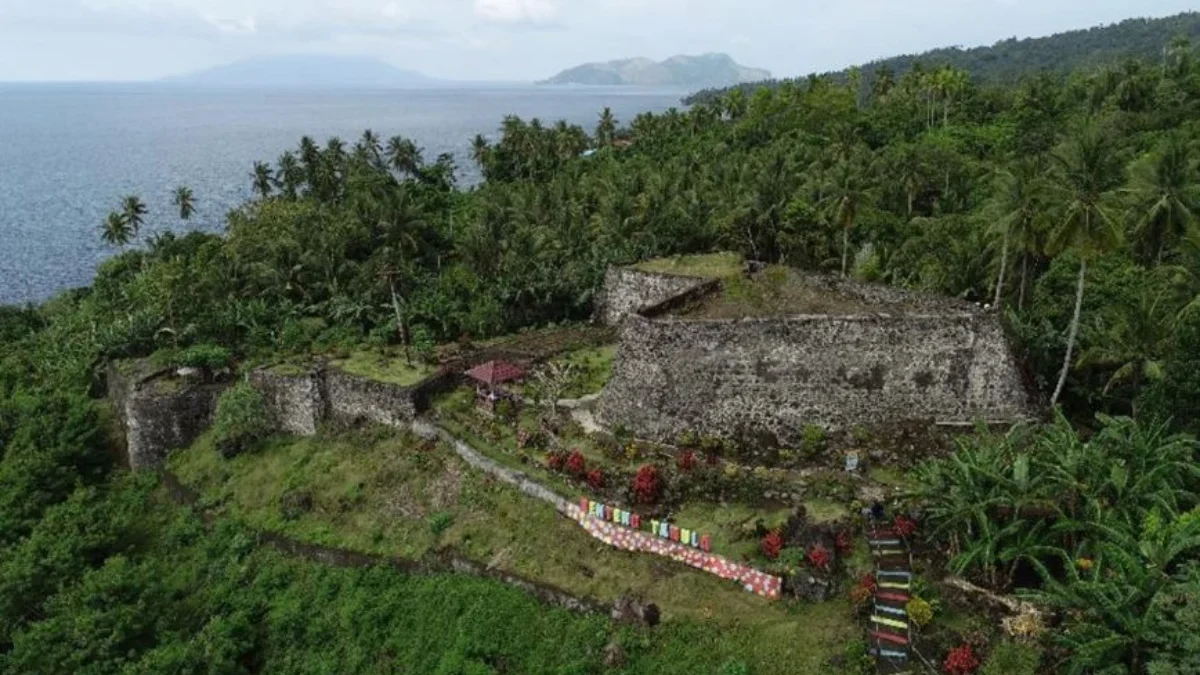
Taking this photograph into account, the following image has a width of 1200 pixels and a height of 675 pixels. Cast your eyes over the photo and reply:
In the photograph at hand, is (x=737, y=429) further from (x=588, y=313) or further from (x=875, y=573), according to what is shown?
(x=588, y=313)

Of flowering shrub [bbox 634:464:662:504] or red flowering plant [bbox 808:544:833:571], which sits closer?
red flowering plant [bbox 808:544:833:571]

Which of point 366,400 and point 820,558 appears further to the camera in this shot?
point 366,400

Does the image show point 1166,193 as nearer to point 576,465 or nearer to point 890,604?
point 890,604

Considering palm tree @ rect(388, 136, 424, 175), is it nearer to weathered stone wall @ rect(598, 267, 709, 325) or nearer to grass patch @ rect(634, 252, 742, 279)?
weathered stone wall @ rect(598, 267, 709, 325)

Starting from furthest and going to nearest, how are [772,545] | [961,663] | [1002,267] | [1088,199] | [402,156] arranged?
[402,156] → [1002,267] → [1088,199] → [772,545] → [961,663]

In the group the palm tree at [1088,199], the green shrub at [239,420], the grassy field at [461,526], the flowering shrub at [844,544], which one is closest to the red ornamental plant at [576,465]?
the grassy field at [461,526]

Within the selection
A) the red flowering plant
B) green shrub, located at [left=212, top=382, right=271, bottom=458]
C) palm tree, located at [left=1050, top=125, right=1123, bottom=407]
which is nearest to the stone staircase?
the red flowering plant

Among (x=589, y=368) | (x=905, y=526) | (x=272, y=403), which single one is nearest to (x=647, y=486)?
(x=905, y=526)
